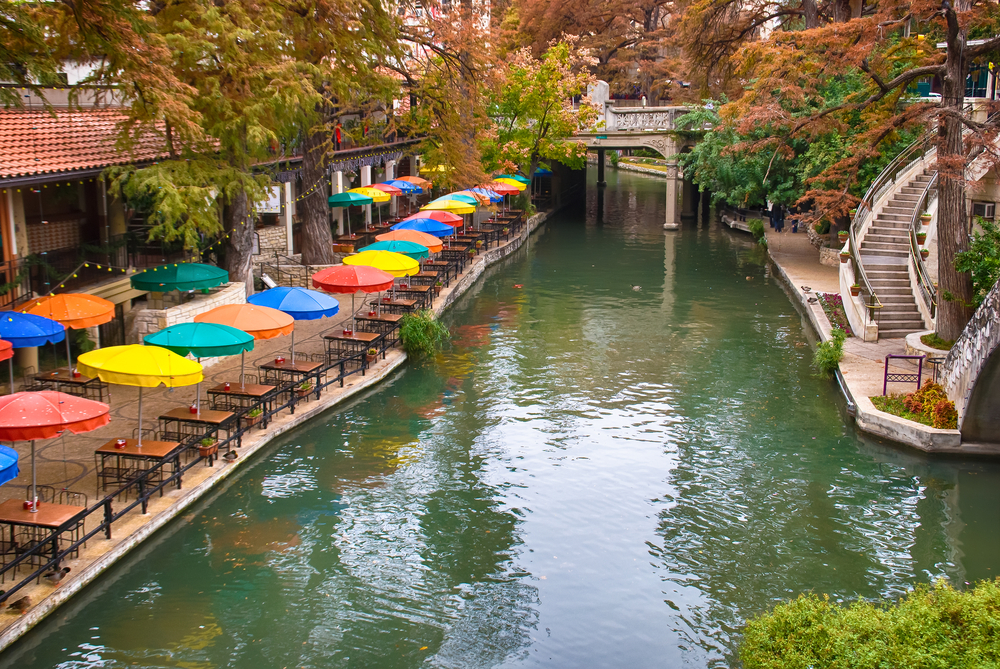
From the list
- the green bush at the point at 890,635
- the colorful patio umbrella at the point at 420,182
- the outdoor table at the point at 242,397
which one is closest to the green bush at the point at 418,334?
the outdoor table at the point at 242,397

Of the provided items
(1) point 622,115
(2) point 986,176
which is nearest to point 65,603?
(2) point 986,176

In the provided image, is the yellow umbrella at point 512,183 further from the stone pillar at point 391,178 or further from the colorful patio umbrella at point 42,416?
the colorful patio umbrella at point 42,416

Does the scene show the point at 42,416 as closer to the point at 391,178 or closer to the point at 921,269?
the point at 921,269

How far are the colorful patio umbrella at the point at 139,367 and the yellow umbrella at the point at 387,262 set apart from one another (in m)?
9.76

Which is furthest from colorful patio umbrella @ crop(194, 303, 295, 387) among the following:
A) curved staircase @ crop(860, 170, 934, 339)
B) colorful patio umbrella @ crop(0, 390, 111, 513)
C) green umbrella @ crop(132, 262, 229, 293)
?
curved staircase @ crop(860, 170, 934, 339)

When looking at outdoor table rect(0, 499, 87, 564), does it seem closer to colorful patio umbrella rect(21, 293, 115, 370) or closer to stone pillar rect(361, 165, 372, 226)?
colorful patio umbrella rect(21, 293, 115, 370)

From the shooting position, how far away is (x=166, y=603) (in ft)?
43.3

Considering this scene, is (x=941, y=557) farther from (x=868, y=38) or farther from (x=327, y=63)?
(x=327, y=63)

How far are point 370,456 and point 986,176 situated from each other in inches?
743

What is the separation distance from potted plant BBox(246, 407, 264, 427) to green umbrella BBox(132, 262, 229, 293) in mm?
5079

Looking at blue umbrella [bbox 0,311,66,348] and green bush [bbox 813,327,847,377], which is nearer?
blue umbrella [bbox 0,311,66,348]

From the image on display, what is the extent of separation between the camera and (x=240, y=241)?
89.7 feet

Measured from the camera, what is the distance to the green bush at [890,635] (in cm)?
889

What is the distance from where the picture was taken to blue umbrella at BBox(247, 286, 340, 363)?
68.7ft
